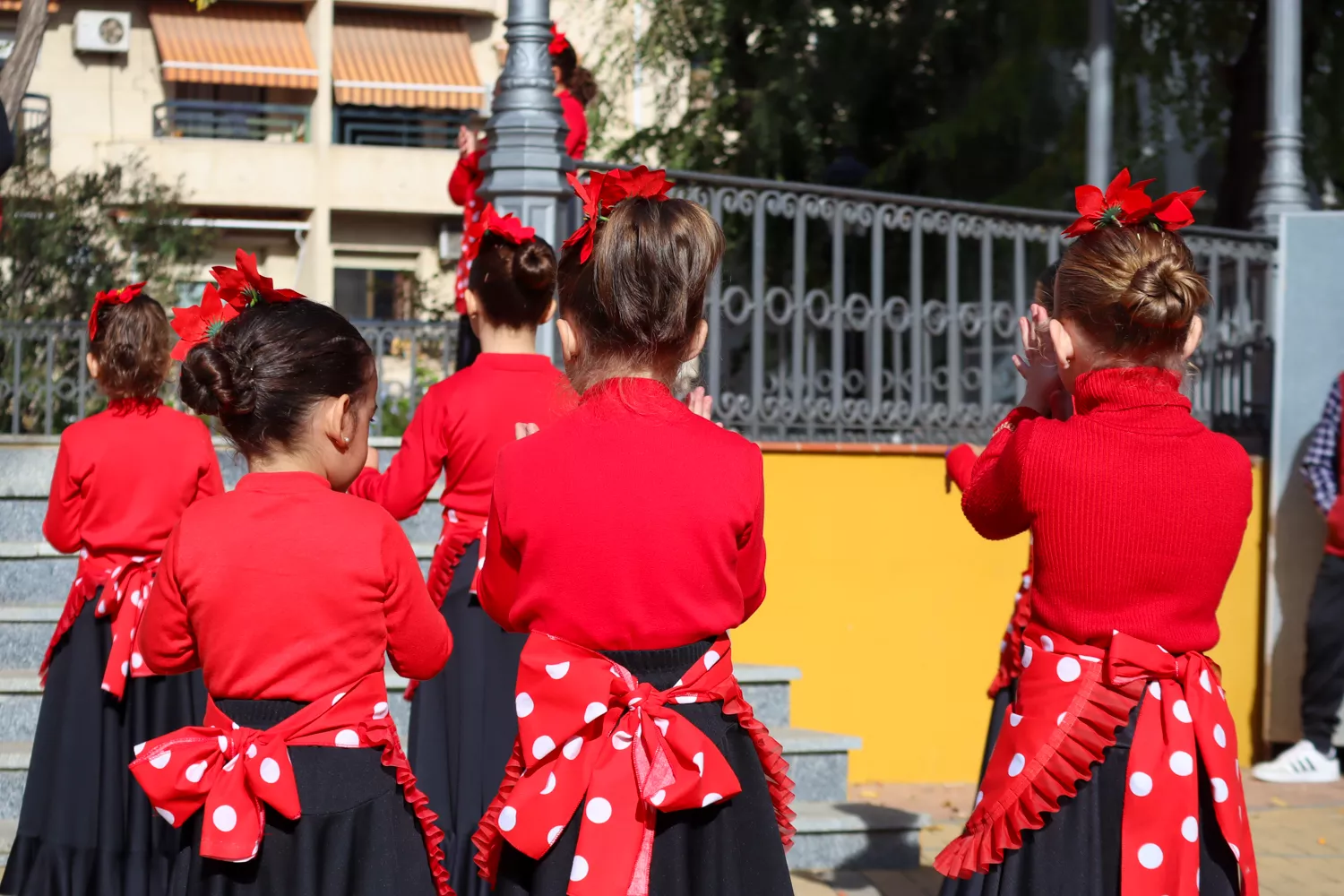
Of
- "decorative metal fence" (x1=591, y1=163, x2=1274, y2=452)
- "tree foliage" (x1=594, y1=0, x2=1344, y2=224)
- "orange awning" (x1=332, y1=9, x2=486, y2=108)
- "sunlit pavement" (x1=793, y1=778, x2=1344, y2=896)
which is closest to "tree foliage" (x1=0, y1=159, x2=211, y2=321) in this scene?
"tree foliage" (x1=594, y1=0, x2=1344, y2=224)

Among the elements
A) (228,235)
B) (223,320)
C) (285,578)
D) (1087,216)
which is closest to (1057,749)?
(1087,216)

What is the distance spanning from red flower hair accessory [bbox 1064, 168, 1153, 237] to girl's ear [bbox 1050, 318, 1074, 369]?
0.19m

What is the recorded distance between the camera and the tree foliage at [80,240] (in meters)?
10.2

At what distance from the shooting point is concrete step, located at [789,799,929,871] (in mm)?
5320

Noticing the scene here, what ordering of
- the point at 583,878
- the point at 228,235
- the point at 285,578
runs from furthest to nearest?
the point at 228,235 < the point at 285,578 < the point at 583,878

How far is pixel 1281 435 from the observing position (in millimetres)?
7035

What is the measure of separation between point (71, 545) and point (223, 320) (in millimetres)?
1893

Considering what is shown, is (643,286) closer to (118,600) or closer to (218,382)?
(218,382)

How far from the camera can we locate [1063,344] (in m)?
3.02

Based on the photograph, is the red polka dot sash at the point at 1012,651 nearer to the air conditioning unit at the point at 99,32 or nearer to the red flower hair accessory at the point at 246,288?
the red flower hair accessory at the point at 246,288

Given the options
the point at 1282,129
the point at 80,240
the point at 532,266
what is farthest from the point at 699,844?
the point at 80,240

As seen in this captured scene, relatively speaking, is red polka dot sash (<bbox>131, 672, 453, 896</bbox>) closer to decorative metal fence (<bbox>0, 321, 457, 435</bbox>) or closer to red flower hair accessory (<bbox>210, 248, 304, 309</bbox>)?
red flower hair accessory (<bbox>210, 248, 304, 309</bbox>)

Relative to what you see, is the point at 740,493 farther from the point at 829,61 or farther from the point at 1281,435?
the point at 829,61

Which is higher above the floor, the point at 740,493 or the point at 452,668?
the point at 740,493
